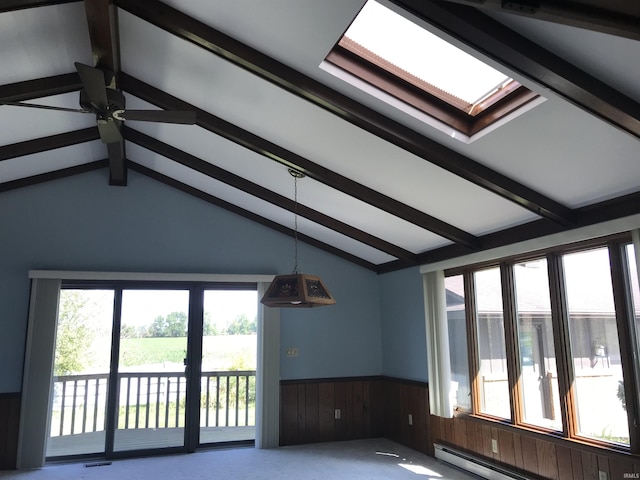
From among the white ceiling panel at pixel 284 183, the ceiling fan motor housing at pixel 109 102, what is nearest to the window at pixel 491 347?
the white ceiling panel at pixel 284 183

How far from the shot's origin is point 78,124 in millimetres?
4617

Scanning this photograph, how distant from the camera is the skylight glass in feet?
9.00

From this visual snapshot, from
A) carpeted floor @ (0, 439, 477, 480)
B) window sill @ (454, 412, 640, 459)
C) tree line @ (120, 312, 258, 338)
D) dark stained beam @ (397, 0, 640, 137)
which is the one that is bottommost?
carpeted floor @ (0, 439, 477, 480)

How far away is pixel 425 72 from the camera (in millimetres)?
3037

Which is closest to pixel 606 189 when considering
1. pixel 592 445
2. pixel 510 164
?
pixel 510 164

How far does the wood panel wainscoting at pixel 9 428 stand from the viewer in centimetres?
499

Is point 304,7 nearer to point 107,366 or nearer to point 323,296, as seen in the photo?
point 323,296

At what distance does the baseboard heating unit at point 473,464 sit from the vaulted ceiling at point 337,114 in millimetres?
2035

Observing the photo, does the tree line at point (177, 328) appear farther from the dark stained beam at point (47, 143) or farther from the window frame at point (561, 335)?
the window frame at point (561, 335)

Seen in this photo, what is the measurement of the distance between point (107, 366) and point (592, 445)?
4.91m

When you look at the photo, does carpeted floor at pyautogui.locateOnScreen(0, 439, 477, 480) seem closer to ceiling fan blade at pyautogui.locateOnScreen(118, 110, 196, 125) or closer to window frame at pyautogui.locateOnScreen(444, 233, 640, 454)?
window frame at pyautogui.locateOnScreen(444, 233, 640, 454)

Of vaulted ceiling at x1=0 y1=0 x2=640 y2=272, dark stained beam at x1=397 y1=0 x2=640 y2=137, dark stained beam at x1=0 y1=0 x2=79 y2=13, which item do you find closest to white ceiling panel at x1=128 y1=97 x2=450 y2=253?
vaulted ceiling at x1=0 y1=0 x2=640 y2=272

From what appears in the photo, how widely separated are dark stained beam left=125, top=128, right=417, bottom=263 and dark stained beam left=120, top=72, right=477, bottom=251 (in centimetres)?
99

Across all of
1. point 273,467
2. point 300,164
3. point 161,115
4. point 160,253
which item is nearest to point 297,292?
point 300,164
